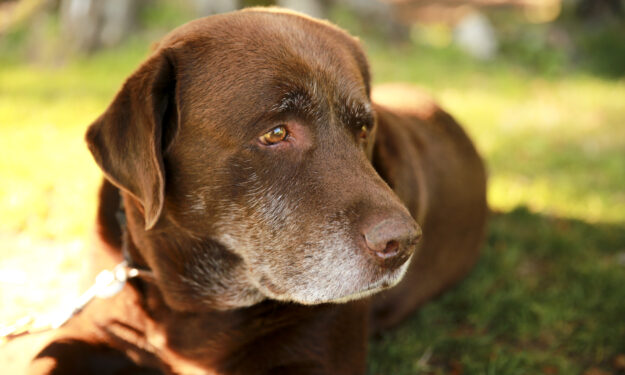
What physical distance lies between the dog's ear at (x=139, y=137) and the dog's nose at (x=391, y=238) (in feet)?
2.63

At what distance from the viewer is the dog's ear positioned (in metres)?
2.39

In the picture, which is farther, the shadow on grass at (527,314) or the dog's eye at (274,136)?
the shadow on grass at (527,314)

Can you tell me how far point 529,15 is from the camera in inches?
464

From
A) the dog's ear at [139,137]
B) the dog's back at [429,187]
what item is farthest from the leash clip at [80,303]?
the dog's back at [429,187]

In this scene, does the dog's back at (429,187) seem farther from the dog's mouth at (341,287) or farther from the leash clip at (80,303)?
the leash clip at (80,303)

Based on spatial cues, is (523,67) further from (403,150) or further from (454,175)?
(403,150)

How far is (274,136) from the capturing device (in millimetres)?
2422

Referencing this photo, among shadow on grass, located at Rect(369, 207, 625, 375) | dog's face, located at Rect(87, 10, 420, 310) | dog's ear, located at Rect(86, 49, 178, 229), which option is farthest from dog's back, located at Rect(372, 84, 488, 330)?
dog's ear, located at Rect(86, 49, 178, 229)

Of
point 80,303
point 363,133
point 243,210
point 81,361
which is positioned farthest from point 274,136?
point 81,361

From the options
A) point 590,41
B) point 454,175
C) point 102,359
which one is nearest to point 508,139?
point 454,175

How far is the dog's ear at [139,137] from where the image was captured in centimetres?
239

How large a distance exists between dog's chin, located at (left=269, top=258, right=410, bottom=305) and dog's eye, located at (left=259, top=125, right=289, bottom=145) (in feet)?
1.92

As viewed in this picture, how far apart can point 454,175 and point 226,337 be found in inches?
70.4

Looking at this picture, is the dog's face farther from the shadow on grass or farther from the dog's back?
the shadow on grass
